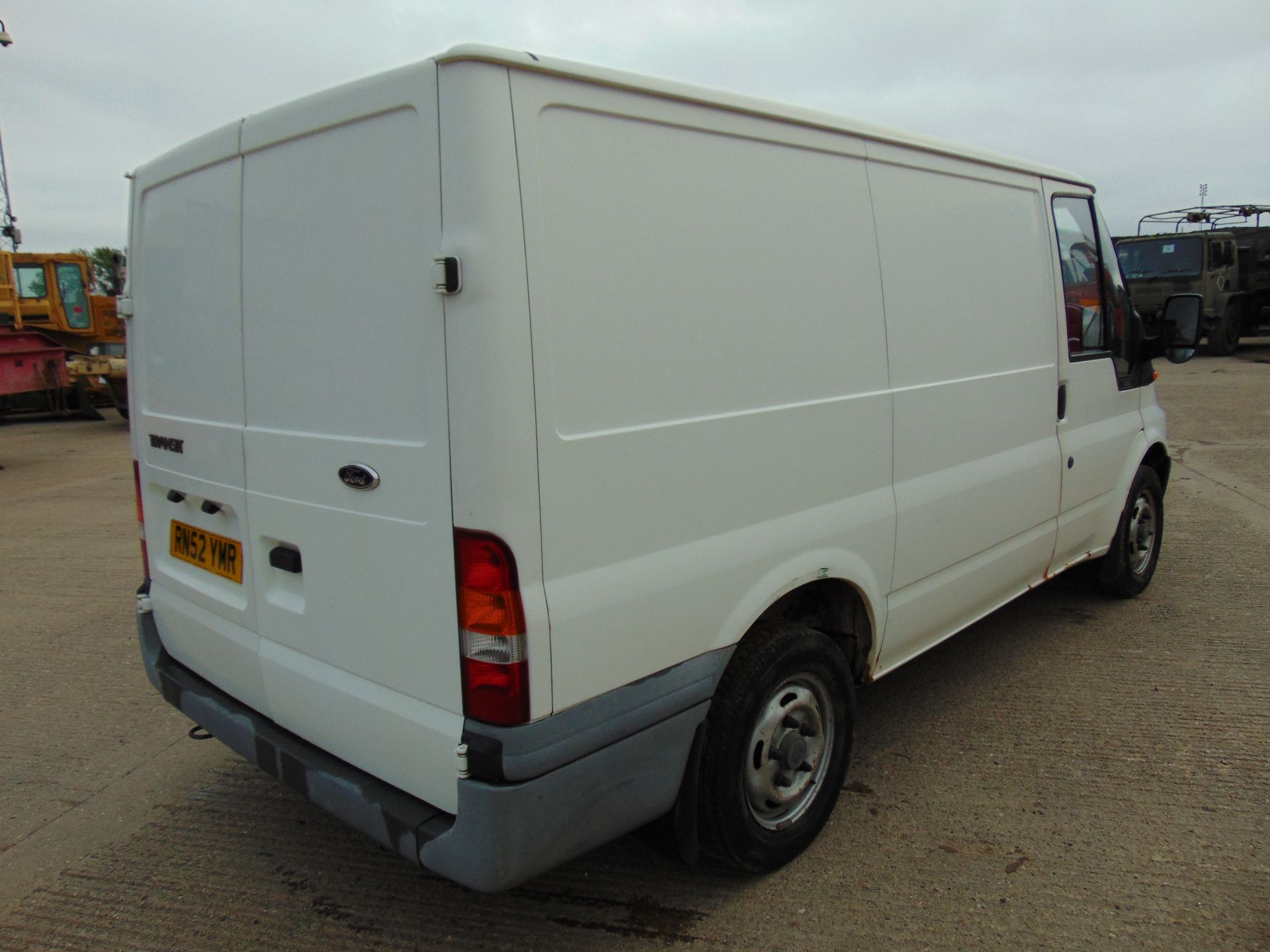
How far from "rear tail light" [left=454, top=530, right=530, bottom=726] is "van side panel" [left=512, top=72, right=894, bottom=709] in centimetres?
9

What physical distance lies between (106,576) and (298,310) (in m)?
4.67

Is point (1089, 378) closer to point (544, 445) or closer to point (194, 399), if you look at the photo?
point (544, 445)

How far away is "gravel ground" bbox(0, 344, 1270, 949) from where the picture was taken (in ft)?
8.13

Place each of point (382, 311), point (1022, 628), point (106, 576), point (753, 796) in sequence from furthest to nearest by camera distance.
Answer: point (106, 576), point (1022, 628), point (753, 796), point (382, 311)

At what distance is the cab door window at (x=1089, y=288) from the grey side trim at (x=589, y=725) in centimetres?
255

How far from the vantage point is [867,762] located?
10.8ft

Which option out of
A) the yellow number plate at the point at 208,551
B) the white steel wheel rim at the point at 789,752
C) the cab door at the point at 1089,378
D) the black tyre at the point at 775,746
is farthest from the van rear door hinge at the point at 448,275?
the cab door at the point at 1089,378

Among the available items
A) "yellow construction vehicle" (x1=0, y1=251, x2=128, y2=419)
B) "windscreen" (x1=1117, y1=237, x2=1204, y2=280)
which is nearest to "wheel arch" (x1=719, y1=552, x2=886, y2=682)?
"yellow construction vehicle" (x1=0, y1=251, x2=128, y2=419)

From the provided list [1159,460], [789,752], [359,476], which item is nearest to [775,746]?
[789,752]

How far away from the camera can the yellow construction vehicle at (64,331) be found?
13.5 metres

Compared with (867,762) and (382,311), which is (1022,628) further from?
(382,311)

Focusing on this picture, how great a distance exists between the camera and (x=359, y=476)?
6.86 feet

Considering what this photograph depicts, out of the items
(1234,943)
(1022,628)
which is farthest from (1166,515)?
(1234,943)

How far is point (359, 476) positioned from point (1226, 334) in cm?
2137
